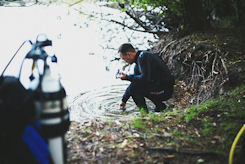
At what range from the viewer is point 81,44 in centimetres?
1128

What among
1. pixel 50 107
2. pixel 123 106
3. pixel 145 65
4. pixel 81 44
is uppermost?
pixel 81 44

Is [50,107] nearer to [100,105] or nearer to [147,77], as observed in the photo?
[147,77]

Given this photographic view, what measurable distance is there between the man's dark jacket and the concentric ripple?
676 mm

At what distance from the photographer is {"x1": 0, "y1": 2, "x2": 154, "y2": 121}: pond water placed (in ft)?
21.2

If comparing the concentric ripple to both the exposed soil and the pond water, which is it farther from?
the exposed soil

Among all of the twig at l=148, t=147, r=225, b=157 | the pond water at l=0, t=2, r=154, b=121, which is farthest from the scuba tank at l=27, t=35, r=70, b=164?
the pond water at l=0, t=2, r=154, b=121

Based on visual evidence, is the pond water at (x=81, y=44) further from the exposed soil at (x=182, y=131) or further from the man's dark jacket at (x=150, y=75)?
the exposed soil at (x=182, y=131)

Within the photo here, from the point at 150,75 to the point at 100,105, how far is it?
1737mm

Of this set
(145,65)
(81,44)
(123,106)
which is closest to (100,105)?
(123,106)

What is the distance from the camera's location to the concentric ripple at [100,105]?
5.21 m

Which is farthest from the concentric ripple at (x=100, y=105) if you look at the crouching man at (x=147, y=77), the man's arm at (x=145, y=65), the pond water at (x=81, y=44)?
the man's arm at (x=145, y=65)

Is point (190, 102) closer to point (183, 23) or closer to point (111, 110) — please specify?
point (111, 110)

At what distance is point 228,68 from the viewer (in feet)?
15.9

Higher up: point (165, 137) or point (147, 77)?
point (147, 77)
